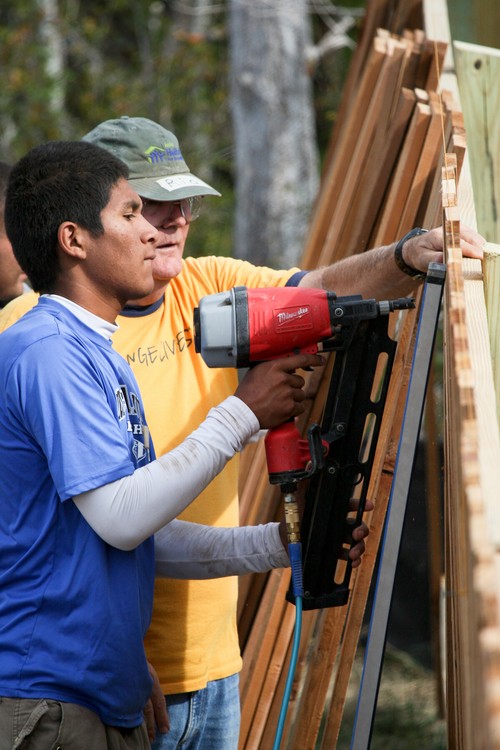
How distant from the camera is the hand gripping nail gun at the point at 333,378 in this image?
91.3 inches

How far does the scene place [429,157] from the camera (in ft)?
9.43

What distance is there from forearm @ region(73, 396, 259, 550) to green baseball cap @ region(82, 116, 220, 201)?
0.95 metres

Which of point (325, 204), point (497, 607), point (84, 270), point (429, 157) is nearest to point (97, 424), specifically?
point (84, 270)

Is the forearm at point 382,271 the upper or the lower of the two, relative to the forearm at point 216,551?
upper

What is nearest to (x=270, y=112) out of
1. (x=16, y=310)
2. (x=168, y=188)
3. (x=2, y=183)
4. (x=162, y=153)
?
(x=2, y=183)

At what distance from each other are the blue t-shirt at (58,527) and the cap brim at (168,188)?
804mm

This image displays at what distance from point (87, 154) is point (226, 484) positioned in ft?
3.44

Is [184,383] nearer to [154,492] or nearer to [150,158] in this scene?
[150,158]

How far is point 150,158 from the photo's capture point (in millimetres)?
2893

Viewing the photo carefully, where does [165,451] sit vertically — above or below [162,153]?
below

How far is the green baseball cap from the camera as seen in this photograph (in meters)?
2.83

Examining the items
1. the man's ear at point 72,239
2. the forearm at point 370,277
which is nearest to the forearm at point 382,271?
the forearm at point 370,277

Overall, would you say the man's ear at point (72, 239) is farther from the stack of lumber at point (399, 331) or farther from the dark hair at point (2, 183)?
the dark hair at point (2, 183)

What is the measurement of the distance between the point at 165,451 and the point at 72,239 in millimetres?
768
